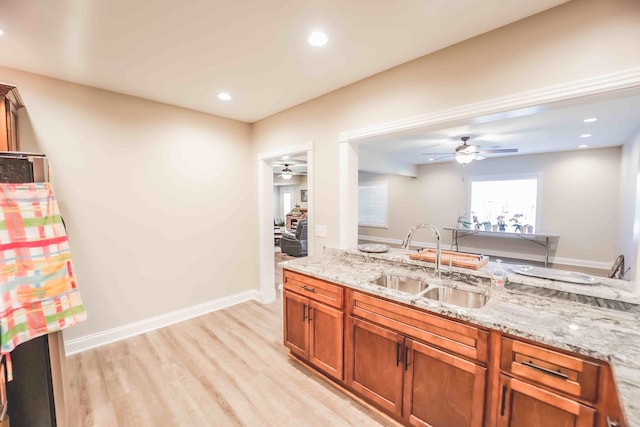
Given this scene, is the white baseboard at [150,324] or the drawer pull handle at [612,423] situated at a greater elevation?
the drawer pull handle at [612,423]

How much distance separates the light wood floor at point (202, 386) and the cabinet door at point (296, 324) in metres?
0.19

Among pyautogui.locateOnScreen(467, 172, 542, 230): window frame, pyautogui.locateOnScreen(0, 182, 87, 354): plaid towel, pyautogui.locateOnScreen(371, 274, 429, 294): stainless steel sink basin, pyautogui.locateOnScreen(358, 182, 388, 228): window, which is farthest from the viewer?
pyautogui.locateOnScreen(358, 182, 388, 228): window

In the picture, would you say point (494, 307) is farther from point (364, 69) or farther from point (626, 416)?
point (364, 69)

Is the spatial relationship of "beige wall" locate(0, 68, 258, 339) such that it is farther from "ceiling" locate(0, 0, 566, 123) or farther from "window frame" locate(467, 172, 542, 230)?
"window frame" locate(467, 172, 542, 230)

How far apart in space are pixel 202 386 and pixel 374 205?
7940 mm

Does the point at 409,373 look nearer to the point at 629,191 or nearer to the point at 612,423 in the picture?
the point at 612,423

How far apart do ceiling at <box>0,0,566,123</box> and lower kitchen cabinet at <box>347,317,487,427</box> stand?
208 centimetres

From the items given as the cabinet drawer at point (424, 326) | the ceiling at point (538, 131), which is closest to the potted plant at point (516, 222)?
the ceiling at point (538, 131)

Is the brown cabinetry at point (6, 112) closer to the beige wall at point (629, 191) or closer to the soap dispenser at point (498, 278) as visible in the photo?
the soap dispenser at point (498, 278)

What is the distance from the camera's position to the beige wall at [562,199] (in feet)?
18.5

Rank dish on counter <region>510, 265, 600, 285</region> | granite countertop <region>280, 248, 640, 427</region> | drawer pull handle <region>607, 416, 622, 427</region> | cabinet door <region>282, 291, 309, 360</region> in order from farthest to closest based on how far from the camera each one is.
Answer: cabinet door <region>282, 291, 309, 360</region>, dish on counter <region>510, 265, 600, 285</region>, granite countertop <region>280, 248, 640, 427</region>, drawer pull handle <region>607, 416, 622, 427</region>

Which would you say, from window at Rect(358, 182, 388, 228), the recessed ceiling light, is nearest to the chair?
window at Rect(358, 182, 388, 228)

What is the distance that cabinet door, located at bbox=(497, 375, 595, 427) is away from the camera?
1.21m

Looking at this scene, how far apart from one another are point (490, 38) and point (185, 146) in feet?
10.9
